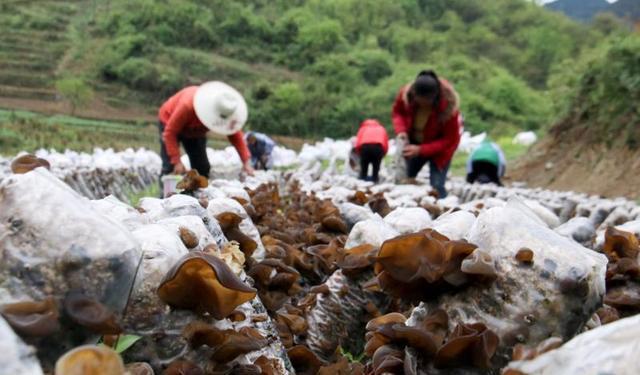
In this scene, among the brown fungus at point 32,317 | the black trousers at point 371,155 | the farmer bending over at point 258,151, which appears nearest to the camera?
the brown fungus at point 32,317

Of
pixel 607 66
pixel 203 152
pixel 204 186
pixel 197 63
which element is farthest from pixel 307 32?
pixel 204 186

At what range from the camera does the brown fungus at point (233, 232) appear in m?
2.14

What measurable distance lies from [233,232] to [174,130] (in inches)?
202

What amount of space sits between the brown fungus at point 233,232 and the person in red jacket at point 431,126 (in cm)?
481

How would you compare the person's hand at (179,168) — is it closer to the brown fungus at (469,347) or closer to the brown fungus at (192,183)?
the brown fungus at (192,183)

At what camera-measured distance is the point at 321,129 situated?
4109 cm

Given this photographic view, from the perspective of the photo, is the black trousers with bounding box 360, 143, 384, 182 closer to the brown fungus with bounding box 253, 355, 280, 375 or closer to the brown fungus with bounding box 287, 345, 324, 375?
the brown fungus with bounding box 287, 345, 324, 375

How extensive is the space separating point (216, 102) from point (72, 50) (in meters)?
38.7

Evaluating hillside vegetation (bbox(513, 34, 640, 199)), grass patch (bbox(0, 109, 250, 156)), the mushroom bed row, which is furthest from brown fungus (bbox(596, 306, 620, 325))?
grass patch (bbox(0, 109, 250, 156))

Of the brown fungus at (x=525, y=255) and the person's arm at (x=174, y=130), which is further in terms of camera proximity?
the person's arm at (x=174, y=130)

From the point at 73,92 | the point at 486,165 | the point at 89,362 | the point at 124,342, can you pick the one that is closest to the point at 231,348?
the point at 124,342

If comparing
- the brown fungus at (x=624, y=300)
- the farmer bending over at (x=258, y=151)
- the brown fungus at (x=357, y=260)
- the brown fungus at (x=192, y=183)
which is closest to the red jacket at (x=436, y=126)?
the brown fungus at (x=192, y=183)

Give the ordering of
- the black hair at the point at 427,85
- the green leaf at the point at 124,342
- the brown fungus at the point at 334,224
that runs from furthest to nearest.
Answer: the black hair at the point at 427,85 → the brown fungus at the point at 334,224 → the green leaf at the point at 124,342

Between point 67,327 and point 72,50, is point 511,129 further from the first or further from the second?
point 67,327
